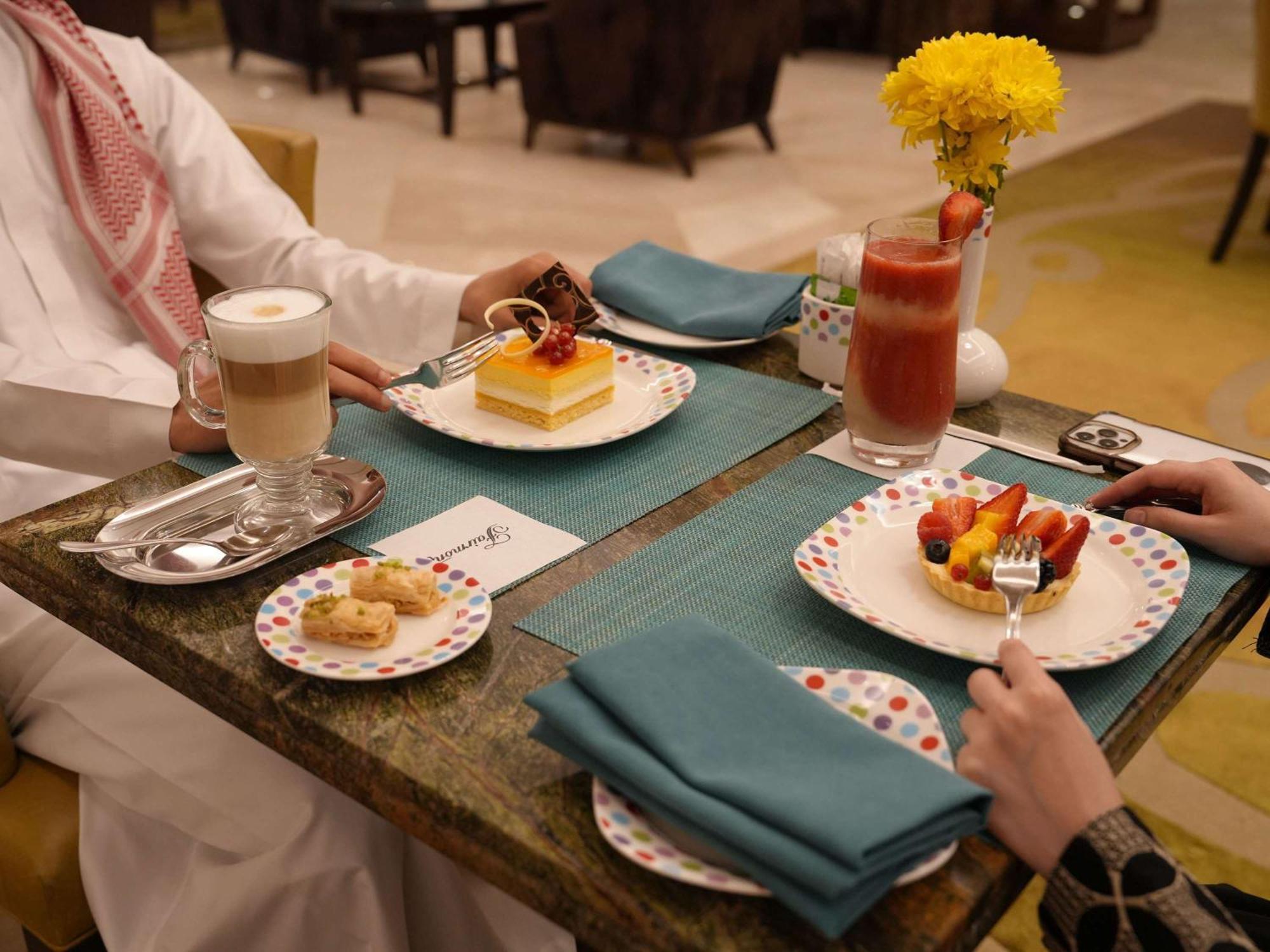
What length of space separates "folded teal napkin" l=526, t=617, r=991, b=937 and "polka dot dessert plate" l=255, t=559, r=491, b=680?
5.1 inches

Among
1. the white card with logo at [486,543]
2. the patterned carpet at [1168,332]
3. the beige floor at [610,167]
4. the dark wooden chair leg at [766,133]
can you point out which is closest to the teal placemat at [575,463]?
the white card with logo at [486,543]

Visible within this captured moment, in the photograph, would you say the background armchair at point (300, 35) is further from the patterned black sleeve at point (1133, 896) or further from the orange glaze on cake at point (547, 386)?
the patterned black sleeve at point (1133, 896)

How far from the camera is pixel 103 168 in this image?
178cm

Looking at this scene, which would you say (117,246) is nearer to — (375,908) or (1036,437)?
(375,908)

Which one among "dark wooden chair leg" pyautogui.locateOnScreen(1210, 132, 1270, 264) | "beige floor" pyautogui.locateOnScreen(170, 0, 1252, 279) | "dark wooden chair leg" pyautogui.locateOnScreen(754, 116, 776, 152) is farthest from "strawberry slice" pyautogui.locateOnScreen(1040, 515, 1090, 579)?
"dark wooden chair leg" pyautogui.locateOnScreen(754, 116, 776, 152)

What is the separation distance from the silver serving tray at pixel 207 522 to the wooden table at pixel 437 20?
559cm

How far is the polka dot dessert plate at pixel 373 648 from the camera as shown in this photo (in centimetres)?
93

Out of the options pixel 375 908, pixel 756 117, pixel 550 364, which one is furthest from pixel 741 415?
pixel 756 117

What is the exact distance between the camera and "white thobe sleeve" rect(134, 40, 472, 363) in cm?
184

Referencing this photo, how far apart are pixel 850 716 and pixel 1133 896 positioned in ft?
0.71

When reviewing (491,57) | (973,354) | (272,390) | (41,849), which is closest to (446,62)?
(491,57)

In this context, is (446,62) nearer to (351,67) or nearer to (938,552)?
(351,67)

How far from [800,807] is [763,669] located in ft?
0.51

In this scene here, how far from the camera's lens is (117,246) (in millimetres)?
1778
